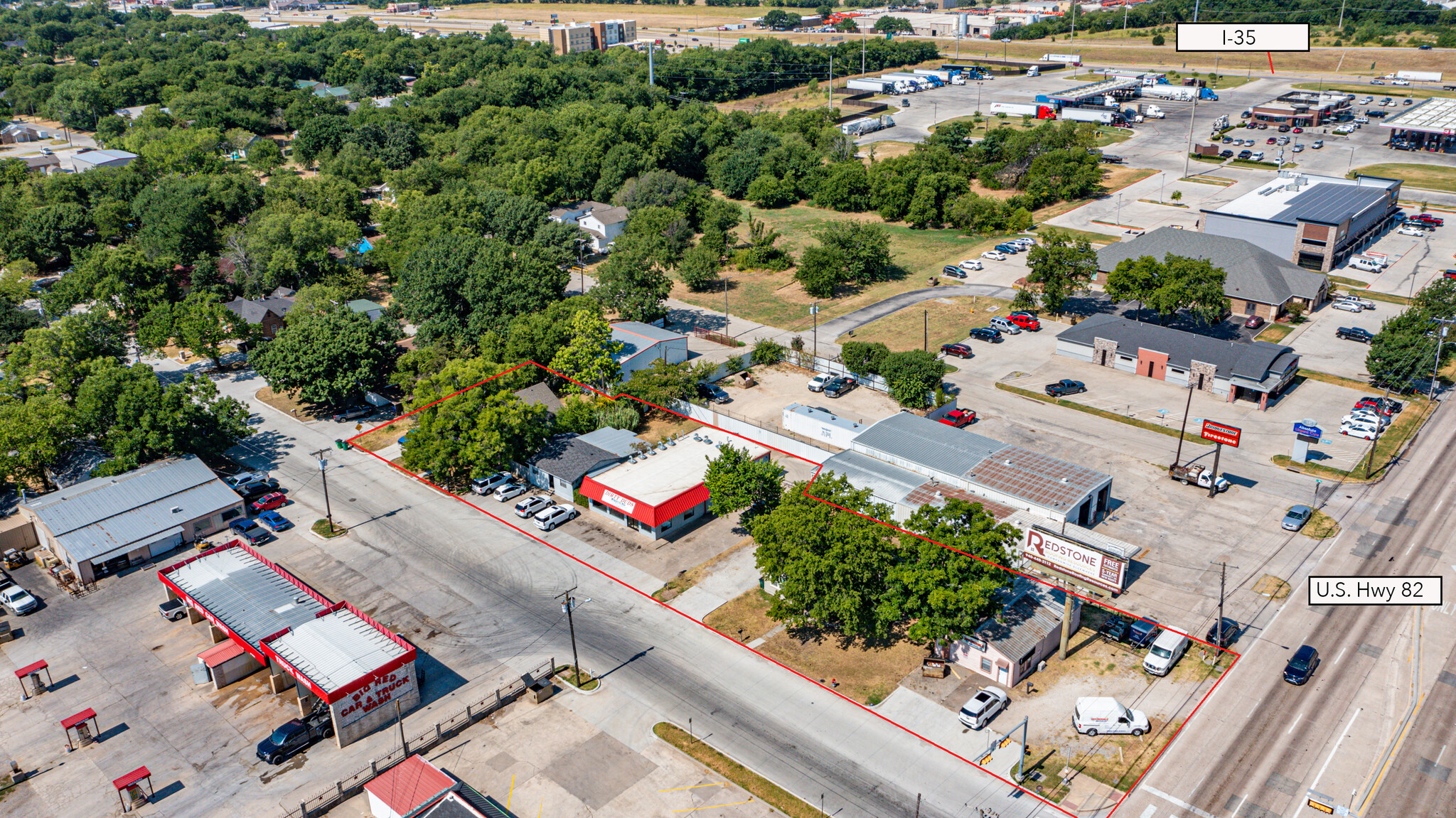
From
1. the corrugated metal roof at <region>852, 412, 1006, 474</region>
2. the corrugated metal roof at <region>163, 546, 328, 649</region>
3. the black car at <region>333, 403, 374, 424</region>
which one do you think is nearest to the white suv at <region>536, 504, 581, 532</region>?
the corrugated metal roof at <region>163, 546, 328, 649</region>

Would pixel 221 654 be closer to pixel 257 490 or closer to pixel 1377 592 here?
pixel 257 490

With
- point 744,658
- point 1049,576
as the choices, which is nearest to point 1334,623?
point 1049,576

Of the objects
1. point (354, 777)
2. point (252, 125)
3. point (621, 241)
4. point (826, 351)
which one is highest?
point (252, 125)

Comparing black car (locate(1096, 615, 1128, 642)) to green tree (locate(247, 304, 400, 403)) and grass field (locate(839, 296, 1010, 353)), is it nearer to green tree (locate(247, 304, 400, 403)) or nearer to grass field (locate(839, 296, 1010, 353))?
grass field (locate(839, 296, 1010, 353))

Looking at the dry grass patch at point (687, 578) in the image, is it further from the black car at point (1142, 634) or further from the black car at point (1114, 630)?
the black car at point (1142, 634)

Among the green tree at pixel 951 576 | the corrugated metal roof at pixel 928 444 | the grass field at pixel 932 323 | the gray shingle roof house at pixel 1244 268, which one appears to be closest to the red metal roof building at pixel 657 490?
the corrugated metal roof at pixel 928 444

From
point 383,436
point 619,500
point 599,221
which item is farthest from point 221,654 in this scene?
point 599,221

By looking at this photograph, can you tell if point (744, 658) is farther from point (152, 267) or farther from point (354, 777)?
point (152, 267)
